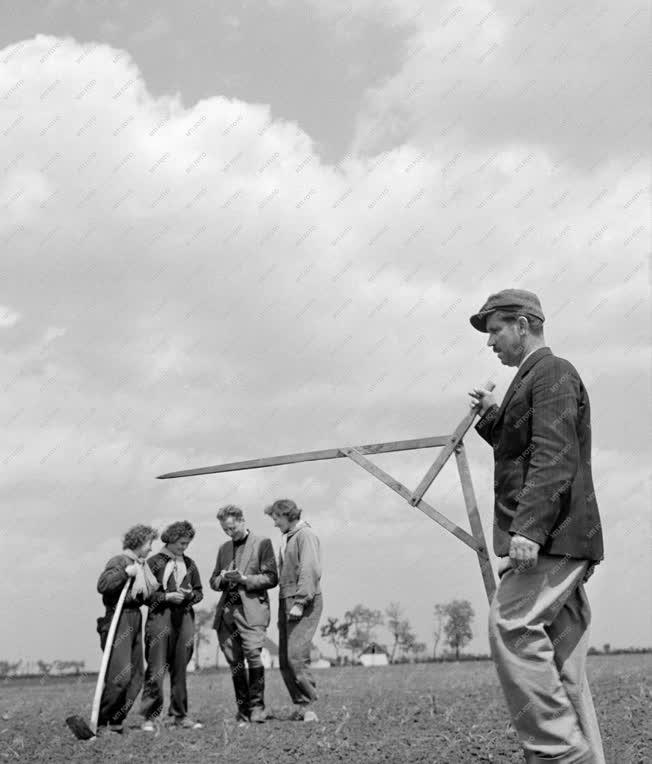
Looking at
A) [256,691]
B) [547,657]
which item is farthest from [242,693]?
[547,657]

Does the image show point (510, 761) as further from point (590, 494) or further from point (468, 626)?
point (468, 626)

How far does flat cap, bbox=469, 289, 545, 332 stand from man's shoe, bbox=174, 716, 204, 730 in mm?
5783

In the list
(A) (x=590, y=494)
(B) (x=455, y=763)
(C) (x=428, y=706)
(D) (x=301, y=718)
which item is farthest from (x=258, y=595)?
(A) (x=590, y=494)

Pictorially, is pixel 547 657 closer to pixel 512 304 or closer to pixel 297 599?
pixel 512 304

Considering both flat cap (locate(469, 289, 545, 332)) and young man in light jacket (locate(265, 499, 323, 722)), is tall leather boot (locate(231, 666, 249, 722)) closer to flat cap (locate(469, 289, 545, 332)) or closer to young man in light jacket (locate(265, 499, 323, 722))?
young man in light jacket (locate(265, 499, 323, 722))

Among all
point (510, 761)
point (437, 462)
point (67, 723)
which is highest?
point (437, 462)

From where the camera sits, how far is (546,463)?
436 cm

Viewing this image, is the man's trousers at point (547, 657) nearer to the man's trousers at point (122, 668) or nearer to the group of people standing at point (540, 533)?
the group of people standing at point (540, 533)

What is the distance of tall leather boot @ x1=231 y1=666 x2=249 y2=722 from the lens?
9203 mm

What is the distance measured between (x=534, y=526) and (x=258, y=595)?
5.75 meters

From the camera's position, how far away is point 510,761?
688 centimetres

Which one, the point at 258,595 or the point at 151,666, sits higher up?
the point at 258,595

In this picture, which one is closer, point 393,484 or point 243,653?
point 393,484

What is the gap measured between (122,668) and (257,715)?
144 cm
